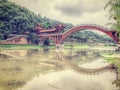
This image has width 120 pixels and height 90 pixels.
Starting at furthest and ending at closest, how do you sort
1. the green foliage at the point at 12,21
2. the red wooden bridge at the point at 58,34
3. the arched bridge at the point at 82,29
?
the green foliage at the point at 12,21, the red wooden bridge at the point at 58,34, the arched bridge at the point at 82,29

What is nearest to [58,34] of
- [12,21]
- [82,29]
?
[82,29]

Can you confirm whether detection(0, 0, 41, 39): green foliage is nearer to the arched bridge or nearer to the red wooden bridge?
the red wooden bridge

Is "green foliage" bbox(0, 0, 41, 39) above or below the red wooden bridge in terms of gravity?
above

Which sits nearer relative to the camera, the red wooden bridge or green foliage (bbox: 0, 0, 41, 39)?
the red wooden bridge

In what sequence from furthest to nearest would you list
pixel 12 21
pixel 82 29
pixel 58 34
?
1. pixel 12 21
2. pixel 58 34
3. pixel 82 29

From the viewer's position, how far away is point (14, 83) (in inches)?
467

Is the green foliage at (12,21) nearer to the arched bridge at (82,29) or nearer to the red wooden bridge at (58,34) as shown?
the red wooden bridge at (58,34)

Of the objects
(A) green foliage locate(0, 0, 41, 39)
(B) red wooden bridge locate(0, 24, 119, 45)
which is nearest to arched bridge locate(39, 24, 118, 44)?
(B) red wooden bridge locate(0, 24, 119, 45)

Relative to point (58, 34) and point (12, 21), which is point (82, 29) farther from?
point (12, 21)

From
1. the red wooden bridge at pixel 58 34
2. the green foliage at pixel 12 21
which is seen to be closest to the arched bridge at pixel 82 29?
the red wooden bridge at pixel 58 34

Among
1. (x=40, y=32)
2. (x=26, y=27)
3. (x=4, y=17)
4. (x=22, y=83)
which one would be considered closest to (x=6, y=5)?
(x=4, y=17)

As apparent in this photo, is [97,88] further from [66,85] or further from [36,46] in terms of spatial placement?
[36,46]

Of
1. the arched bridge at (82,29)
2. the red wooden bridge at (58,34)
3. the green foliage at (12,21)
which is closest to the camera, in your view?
the arched bridge at (82,29)

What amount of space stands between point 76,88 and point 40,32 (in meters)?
51.1
